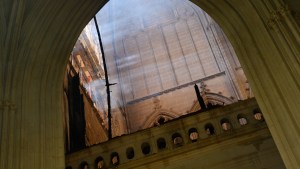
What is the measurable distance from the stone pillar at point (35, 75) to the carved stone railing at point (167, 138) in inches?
21.7

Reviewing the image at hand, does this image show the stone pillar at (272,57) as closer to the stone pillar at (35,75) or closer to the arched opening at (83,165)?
the stone pillar at (35,75)

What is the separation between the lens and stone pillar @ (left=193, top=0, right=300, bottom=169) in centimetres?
477

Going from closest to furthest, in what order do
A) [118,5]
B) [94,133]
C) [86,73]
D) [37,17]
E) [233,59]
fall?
[37,17] < [94,133] < [86,73] < [233,59] < [118,5]

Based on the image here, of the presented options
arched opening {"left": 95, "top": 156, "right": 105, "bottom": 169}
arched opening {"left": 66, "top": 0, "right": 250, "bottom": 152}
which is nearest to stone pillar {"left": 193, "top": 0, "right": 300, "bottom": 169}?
arched opening {"left": 95, "top": 156, "right": 105, "bottom": 169}

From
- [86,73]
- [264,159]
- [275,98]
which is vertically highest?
[86,73]

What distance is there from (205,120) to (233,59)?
8.74m

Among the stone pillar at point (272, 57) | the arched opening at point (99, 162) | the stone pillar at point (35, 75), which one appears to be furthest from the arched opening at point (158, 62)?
the stone pillar at point (272, 57)

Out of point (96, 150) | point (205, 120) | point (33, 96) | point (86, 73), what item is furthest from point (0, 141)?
point (86, 73)

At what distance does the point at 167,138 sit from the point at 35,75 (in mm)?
2123

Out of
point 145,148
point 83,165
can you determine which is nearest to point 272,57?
point 145,148

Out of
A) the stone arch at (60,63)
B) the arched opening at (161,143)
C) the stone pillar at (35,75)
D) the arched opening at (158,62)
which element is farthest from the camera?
the arched opening at (158,62)

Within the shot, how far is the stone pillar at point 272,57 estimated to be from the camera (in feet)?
15.6

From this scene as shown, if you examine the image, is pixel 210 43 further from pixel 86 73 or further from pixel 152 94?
pixel 86 73

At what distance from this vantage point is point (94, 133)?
410 inches
